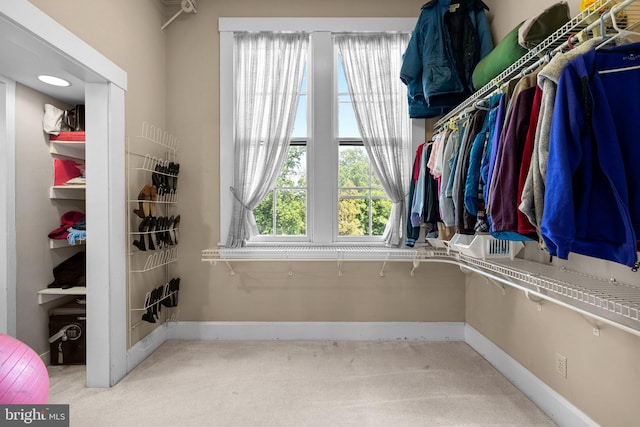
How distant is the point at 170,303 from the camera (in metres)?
2.82

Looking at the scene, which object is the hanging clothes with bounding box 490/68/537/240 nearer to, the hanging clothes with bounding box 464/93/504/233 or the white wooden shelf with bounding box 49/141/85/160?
the hanging clothes with bounding box 464/93/504/233

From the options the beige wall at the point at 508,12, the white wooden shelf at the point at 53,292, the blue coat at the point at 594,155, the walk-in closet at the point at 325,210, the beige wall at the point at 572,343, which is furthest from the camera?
the white wooden shelf at the point at 53,292

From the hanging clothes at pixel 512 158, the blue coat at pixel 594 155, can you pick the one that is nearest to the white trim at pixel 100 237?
the hanging clothes at pixel 512 158

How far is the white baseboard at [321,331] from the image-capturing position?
2924 mm

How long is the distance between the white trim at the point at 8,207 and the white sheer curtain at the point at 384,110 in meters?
2.49

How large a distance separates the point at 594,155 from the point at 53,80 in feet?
10.1

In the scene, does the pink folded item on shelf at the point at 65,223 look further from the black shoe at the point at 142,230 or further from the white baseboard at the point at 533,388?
the white baseboard at the point at 533,388

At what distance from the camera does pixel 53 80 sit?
228 cm

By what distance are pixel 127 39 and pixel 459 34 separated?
240 centimetres

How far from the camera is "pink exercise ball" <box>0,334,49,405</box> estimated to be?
4.04 ft

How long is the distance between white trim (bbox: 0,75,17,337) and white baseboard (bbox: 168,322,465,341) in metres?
1.11

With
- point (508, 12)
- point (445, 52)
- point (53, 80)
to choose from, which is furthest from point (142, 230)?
point (508, 12)

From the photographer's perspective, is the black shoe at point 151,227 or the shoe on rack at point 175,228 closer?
the black shoe at point 151,227

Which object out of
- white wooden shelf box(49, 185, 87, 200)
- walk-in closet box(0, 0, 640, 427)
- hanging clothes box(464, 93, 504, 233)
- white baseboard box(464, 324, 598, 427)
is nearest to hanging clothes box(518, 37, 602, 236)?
walk-in closet box(0, 0, 640, 427)
